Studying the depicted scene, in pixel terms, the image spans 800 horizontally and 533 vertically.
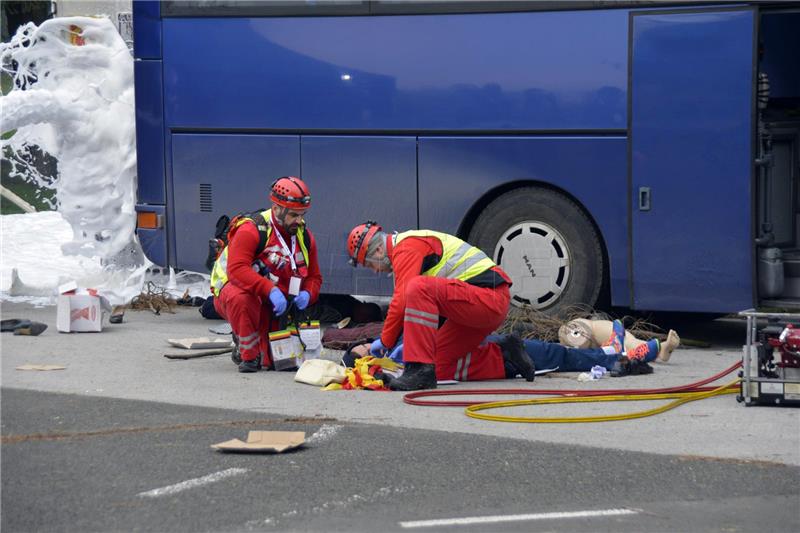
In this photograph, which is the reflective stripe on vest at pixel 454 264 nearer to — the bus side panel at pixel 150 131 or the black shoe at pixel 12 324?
the black shoe at pixel 12 324

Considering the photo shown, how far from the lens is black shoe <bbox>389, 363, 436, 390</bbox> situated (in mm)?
7984

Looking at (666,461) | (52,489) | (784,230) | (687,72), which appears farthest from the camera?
(784,230)

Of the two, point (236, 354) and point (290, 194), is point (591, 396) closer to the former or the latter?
point (290, 194)

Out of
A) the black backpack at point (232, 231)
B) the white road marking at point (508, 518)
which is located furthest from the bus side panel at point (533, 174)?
the white road marking at point (508, 518)

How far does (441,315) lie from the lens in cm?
825

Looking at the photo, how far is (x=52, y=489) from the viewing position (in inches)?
219

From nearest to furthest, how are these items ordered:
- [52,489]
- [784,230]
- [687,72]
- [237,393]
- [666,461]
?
1. [52,489]
2. [666,461]
3. [237,393]
4. [687,72]
5. [784,230]

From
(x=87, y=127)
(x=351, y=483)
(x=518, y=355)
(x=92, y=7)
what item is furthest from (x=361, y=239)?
(x=92, y=7)

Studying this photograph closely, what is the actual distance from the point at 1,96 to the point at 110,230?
165 cm

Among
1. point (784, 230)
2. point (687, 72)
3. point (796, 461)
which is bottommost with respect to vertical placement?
point (796, 461)

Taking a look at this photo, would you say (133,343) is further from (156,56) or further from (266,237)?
(156,56)

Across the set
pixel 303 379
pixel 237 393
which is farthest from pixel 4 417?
pixel 303 379

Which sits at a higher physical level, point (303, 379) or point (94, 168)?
point (94, 168)

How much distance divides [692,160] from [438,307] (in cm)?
284
